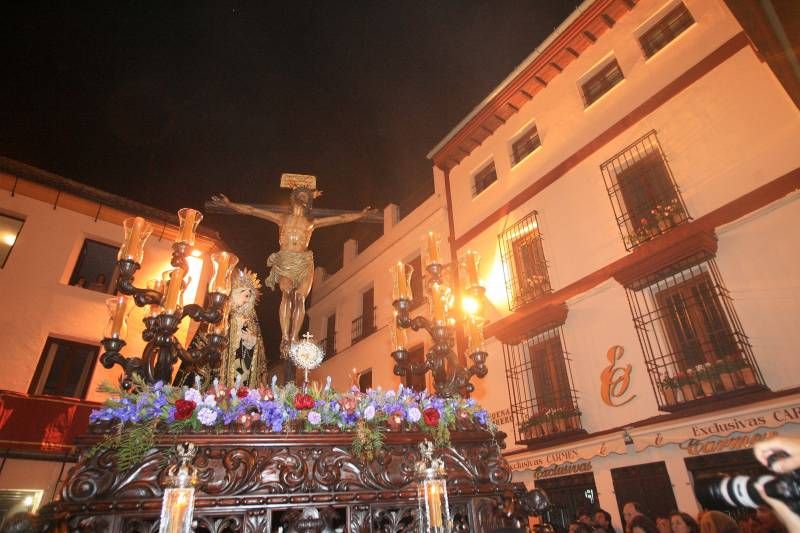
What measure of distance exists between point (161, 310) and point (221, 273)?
72 centimetres

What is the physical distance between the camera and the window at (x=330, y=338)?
19.8 metres

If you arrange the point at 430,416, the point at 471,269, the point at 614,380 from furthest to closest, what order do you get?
1. the point at 614,380
2. the point at 471,269
3. the point at 430,416

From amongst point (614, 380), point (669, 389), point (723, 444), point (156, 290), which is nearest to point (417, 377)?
point (614, 380)

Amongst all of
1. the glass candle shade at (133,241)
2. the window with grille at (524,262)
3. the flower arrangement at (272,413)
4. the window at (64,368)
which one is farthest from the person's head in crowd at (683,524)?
the window at (64,368)

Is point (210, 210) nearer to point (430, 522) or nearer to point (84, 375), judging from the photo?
point (430, 522)

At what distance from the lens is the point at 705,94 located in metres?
9.84

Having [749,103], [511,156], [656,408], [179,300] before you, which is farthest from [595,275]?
[179,300]

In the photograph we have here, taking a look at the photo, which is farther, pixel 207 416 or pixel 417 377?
pixel 417 377

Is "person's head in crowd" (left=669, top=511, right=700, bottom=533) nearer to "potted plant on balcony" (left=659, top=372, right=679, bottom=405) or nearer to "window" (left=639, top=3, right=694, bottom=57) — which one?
"potted plant on balcony" (left=659, top=372, right=679, bottom=405)

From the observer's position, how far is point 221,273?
479 cm

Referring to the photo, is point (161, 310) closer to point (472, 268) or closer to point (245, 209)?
point (245, 209)

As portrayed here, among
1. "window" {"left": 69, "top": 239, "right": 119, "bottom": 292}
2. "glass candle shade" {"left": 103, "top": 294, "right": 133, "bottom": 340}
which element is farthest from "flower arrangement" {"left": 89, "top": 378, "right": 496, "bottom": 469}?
"window" {"left": 69, "top": 239, "right": 119, "bottom": 292}

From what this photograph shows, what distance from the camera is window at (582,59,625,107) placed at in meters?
12.2

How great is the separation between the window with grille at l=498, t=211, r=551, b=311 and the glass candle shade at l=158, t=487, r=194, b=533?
10.1m
